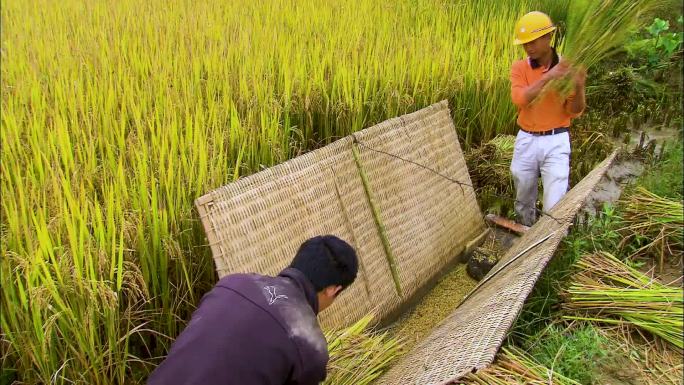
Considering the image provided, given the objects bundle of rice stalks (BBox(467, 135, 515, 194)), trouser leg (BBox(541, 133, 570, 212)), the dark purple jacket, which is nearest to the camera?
the dark purple jacket

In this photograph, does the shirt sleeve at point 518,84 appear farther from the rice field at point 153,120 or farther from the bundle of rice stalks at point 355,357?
the bundle of rice stalks at point 355,357

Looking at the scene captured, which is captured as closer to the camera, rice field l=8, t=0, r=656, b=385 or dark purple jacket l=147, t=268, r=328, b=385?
dark purple jacket l=147, t=268, r=328, b=385

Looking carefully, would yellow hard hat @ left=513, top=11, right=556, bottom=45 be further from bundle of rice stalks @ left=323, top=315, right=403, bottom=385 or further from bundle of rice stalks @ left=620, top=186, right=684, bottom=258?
bundle of rice stalks @ left=323, top=315, right=403, bottom=385

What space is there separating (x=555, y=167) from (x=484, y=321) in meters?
1.58

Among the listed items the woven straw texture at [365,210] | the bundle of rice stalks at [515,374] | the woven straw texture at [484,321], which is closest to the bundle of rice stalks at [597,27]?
the woven straw texture at [484,321]

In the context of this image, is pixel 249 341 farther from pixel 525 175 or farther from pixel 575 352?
pixel 525 175

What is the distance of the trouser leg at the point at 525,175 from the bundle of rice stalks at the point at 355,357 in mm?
1362

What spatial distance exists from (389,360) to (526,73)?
177 centimetres

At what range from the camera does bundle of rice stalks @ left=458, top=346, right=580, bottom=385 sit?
1.41 metres

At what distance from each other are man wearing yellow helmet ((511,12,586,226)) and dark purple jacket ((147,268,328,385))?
187cm

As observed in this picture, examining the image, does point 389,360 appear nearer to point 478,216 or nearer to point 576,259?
point 576,259

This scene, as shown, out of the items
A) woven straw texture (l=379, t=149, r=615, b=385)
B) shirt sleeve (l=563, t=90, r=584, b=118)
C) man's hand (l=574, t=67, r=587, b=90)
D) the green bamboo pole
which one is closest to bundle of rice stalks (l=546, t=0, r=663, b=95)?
man's hand (l=574, t=67, r=587, b=90)

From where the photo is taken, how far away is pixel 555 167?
9.71ft

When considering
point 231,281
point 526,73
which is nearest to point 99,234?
point 231,281
